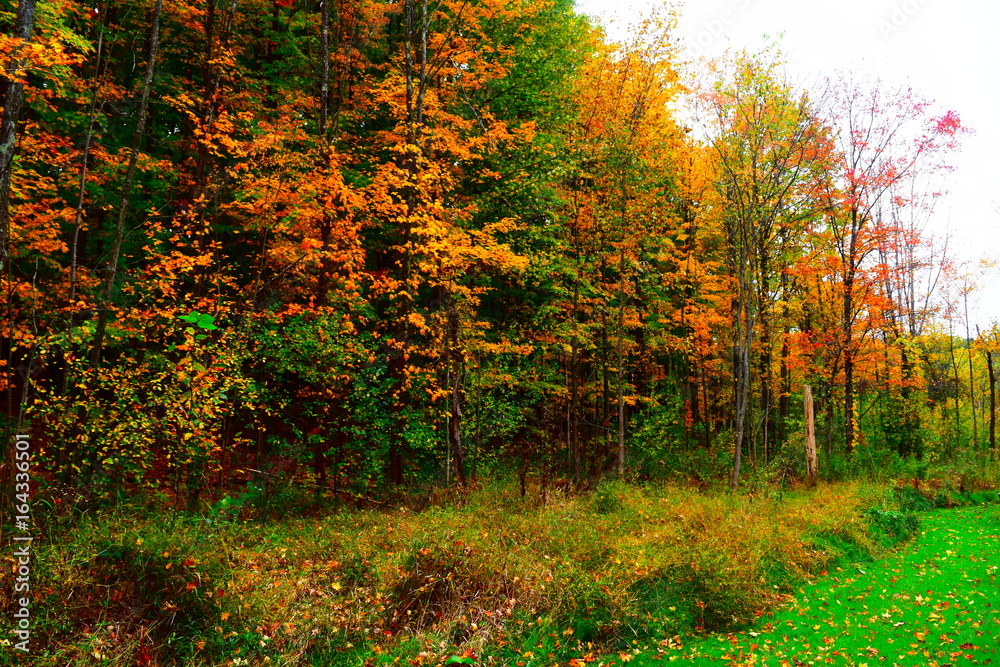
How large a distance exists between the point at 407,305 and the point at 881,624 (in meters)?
8.81

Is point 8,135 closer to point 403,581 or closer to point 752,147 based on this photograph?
point 403,581

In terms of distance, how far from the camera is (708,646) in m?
6.13

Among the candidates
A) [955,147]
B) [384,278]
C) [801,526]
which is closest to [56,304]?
[384,278]

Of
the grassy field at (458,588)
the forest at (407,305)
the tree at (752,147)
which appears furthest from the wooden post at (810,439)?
the grassy field at (458,588)

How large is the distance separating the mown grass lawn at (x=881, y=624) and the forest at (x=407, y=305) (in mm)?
489

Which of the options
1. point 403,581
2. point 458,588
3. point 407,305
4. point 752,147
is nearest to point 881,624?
point 458,588

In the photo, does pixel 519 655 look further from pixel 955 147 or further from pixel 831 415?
pixel 955 147

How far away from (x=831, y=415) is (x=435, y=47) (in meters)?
15.9

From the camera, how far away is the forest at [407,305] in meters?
6.33

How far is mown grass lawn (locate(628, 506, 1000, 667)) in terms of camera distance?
223 inches

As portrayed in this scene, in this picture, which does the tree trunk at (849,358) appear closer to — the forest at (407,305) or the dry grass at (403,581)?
the forest at (407,305)

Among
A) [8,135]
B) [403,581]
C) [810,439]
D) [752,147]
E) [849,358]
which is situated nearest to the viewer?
[8,135]

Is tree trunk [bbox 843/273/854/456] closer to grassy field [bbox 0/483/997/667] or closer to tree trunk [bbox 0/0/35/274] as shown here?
grassy field [bbox 0/483/997/667]

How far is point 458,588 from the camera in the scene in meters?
6.38
